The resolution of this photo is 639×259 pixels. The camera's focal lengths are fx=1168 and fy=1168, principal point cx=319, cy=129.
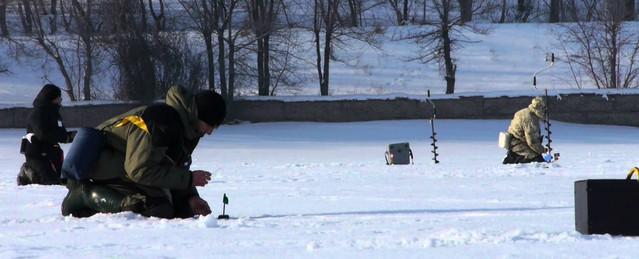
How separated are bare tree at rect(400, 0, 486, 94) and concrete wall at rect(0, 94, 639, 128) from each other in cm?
442

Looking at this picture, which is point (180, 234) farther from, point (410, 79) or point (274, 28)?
point (410, 79)

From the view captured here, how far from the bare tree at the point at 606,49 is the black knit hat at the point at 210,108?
108 feet

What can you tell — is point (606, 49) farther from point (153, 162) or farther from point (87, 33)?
point (153, 162)

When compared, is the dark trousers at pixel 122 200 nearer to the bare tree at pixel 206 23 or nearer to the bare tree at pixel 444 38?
the bare tree at pixel 206 23

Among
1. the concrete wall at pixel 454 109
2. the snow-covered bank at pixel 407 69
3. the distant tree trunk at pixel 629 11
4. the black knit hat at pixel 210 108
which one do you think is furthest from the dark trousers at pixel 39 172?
the distant tree trunk at pixel 629 11

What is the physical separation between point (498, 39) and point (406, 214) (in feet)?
123

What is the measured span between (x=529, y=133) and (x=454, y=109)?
53.8 feet

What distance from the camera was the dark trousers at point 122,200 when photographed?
7832 millimetres

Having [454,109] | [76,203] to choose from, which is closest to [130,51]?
[454,109]

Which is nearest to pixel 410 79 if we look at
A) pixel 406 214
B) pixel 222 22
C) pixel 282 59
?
pixel 282 59

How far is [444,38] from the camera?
39438 millimetres

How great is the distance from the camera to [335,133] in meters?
31.9

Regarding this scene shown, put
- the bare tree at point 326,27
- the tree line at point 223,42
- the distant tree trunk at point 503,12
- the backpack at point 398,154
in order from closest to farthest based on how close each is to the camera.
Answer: the backpack at point 398,154, the tree line at point 223,42, the bare tree at point 326,27, the distant tree trunk at point 503,12

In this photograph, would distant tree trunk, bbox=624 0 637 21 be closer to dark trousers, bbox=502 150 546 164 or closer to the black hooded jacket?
dark trousers, bbox=502 150 546 164
